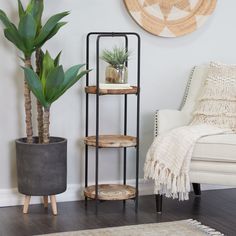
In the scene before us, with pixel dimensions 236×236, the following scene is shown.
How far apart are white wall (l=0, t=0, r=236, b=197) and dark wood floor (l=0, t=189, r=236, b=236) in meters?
0.28

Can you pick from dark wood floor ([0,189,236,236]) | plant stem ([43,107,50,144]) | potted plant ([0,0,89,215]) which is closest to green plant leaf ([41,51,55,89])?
potted plant ([0,0,89,215])

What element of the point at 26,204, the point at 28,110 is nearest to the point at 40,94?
the point at 28,110

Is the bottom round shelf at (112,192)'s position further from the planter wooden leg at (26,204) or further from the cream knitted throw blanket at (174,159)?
the planter wooden leg at (26,204)

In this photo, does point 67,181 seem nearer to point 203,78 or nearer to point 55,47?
point 55,47

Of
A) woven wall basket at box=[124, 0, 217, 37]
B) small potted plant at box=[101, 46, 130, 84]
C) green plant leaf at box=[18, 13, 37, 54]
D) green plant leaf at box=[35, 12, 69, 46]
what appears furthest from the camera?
woven wall basket at box=[124, 0, 217, 37]

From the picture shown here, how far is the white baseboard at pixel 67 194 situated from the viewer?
3348mm

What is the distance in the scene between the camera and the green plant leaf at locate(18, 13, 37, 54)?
2881 millimetres

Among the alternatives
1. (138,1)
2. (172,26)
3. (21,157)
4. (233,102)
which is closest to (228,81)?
(233,102)


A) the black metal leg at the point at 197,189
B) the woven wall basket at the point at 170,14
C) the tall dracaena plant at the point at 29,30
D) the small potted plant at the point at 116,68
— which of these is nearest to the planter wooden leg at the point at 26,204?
the tall dracaena plant at the point at 29,30

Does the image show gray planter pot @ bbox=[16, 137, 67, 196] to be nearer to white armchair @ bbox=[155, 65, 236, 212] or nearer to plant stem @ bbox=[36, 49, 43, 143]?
plant stem @ bbox=[36, 49, 43, 143]

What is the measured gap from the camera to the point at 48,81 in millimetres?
2951

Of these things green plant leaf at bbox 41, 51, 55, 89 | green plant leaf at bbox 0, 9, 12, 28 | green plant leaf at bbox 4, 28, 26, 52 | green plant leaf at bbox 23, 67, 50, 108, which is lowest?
green plant leaf at bbox 23, 67, 50, 108

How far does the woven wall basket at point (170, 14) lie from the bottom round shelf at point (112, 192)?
1096mm

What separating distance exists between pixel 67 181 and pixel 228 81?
1262mm
